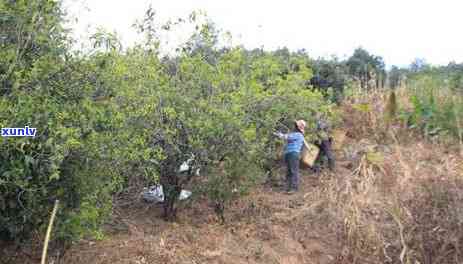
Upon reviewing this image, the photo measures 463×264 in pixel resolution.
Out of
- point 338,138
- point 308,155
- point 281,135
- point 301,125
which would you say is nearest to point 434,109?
point 338,138

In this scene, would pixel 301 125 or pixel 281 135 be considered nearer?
pixel 281 135

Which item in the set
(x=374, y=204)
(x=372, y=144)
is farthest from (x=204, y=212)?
(x=372, y=144)

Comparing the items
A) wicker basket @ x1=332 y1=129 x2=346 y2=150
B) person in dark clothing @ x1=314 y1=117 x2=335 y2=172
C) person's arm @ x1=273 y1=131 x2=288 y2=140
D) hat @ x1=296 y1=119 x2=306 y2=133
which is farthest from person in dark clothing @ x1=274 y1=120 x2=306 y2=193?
wicker basket @ x1=332 y1=129 x2=346 y2=150

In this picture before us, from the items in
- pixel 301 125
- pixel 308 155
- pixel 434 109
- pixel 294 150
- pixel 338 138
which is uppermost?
pixel 434 109

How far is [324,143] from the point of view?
10.7 m

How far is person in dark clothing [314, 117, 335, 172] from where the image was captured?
34.5ft

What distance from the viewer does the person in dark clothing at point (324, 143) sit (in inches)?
414

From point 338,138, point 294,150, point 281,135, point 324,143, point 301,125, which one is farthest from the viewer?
point 338,138

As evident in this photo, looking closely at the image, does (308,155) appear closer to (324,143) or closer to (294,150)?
(324,143)

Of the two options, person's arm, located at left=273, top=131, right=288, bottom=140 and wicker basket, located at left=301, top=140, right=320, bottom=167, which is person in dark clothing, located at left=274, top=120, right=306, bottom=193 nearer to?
person's arm, located at left=273, top=131, right=288, bottom=140

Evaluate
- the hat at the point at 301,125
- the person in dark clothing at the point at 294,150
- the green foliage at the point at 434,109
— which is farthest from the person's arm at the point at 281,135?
the green foliage at the point at 434,109

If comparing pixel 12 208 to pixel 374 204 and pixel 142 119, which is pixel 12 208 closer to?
pixel 142 119

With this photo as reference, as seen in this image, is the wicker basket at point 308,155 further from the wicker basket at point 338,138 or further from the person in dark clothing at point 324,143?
the wicker basket at point 338,138

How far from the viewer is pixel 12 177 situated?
375cm
